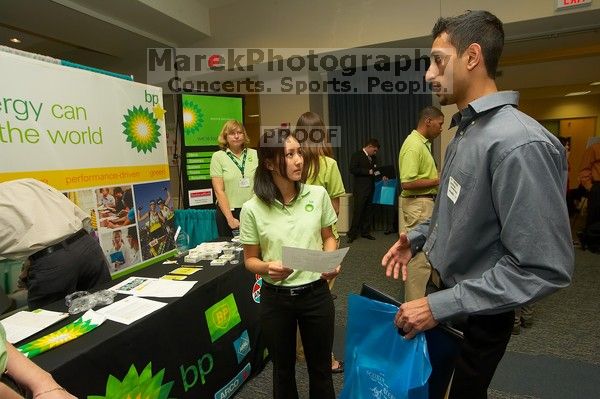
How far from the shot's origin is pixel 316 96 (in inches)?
228

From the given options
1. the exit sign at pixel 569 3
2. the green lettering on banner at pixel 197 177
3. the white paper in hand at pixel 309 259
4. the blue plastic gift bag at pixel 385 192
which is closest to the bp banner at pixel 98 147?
the green lettering on banner at pixel 197 177

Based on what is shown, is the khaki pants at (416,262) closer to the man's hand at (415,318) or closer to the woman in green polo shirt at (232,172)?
the woman in green polo shirt at (232,172)

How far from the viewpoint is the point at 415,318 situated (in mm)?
921

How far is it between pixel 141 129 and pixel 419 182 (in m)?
2.18

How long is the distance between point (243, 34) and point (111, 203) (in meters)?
3.67

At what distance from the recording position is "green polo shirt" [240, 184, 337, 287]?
148cm

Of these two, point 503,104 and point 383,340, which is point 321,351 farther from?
point 503,104

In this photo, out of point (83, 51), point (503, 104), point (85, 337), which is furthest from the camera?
point (83, 51)

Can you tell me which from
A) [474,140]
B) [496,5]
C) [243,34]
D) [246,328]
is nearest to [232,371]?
[246,328]

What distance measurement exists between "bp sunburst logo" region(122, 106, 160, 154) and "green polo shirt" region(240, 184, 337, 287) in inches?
64.4

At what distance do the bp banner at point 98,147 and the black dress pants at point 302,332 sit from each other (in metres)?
1.52

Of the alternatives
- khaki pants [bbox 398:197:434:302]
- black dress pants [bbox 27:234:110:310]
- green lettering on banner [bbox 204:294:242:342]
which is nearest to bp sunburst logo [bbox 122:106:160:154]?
black dress pants [bbox 27:234:110:310]

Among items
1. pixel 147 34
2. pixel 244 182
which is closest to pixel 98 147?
pixel 244 182

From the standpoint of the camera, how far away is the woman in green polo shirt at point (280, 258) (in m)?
1.48
